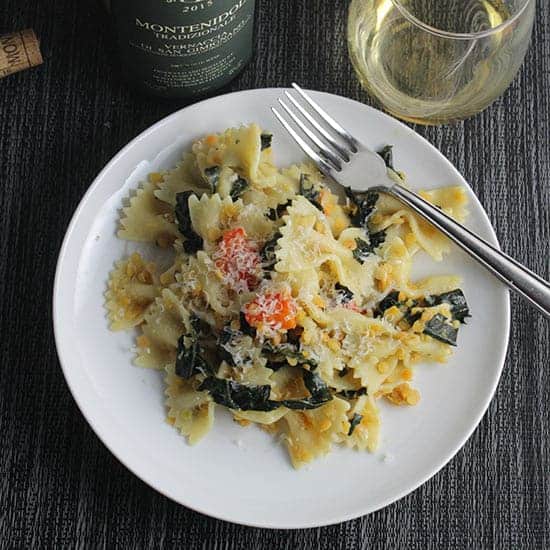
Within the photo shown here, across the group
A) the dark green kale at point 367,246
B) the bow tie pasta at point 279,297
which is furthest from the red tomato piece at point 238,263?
the dark green kale at point 367,246

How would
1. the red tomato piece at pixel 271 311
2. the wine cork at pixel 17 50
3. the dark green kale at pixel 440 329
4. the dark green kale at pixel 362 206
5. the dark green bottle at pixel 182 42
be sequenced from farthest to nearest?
the wine cork at pixel 17 50 → the dark green kale at pixel 362 206 → the dark green kale at pixel 440 329 → the dark green bottle at pixel 182 42 → the red tomato piece at pixel 271 311

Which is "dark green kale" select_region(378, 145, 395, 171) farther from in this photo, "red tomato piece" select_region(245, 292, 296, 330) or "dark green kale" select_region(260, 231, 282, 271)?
"red tomato piece" select_region(245, 292, 296, 330)

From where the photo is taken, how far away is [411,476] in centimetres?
A: 277

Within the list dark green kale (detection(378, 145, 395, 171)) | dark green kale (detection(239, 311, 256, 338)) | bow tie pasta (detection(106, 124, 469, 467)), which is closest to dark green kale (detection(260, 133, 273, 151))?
bow tie pasta (detection(106, 124, 469, 467))

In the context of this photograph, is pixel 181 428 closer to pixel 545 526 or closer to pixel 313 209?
pixel 313 209

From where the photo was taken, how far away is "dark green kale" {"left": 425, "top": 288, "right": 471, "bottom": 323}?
112 inches

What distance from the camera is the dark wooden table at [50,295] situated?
2.98 metres

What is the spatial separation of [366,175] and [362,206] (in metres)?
0.10

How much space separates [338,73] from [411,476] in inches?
60.0

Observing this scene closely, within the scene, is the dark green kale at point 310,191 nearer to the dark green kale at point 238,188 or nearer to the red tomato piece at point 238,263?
the dark green kale at point 238,188

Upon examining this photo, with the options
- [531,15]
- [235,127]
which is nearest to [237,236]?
[235,127]

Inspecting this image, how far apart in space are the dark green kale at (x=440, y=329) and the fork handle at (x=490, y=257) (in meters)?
0.23

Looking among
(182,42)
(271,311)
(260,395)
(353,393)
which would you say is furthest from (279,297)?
(182,42)

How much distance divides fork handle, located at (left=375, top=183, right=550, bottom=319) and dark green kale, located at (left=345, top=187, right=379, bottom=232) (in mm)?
100
